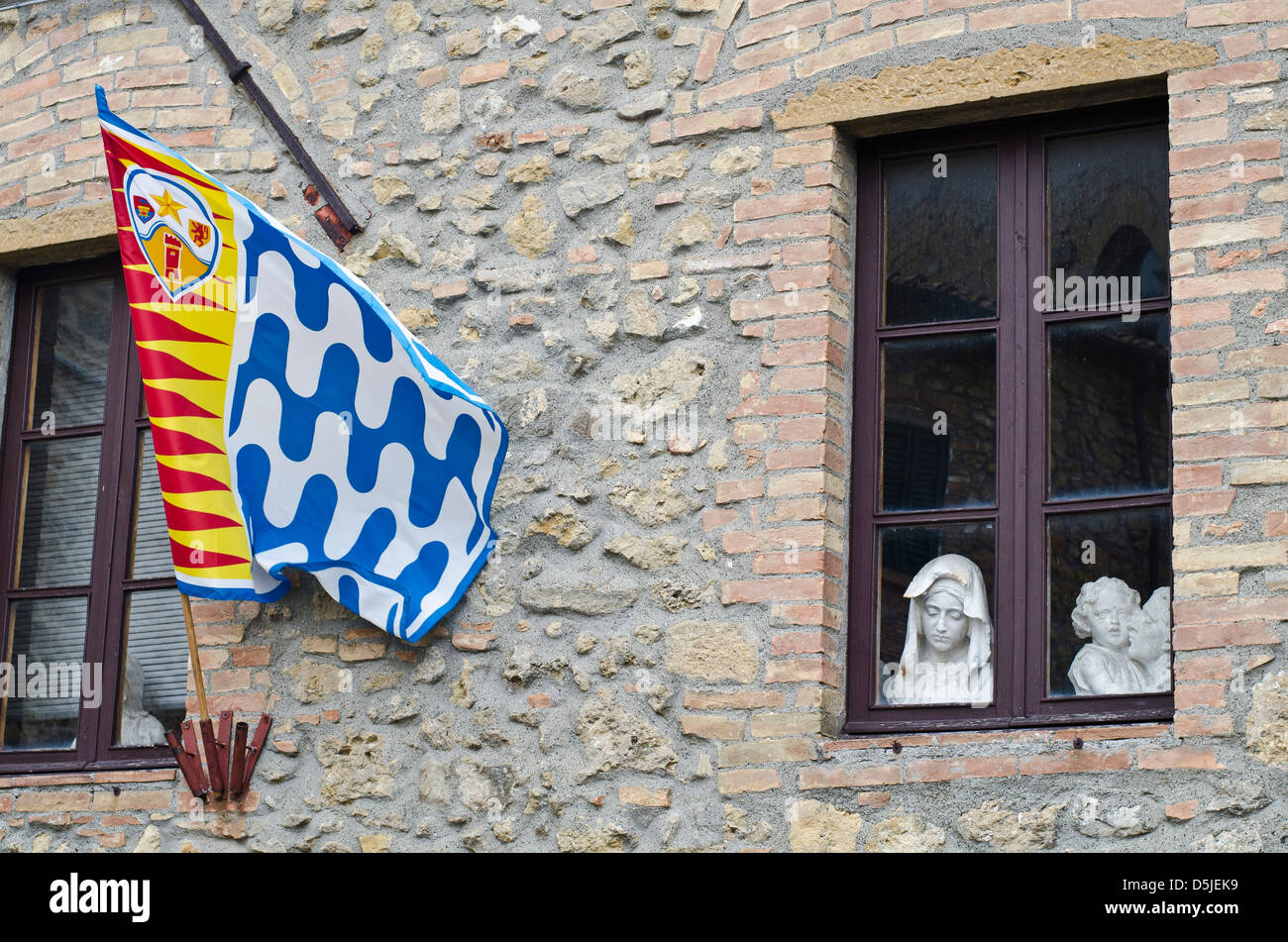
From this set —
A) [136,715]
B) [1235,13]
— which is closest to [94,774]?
[136,715]

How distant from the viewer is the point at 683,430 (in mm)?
5117

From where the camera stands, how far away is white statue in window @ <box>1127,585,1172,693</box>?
15.1ft

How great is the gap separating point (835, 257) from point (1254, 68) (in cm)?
117

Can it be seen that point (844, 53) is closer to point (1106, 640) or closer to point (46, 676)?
point (1106, 640)

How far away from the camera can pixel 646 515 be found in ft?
16.7

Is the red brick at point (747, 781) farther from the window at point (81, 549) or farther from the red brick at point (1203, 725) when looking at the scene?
the window at point (81, 549)

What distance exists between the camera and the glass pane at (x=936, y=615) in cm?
481

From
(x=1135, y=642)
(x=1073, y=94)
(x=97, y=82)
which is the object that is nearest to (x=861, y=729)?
(x=1135, y=642)

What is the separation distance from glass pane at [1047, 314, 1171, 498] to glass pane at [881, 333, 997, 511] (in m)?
0.17

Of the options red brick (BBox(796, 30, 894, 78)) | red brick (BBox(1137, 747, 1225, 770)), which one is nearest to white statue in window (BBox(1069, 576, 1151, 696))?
red brick (BBox(1137, 747, 1225, 770))

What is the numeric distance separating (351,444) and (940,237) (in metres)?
1.70

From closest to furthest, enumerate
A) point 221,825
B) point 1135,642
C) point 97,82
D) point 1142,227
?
point 1135,642
point 1142,227
point 221,825
point 97,82

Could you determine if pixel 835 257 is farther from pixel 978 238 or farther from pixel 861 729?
pixel 861 729

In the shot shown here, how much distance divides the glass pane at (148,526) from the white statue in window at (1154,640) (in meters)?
2.88
